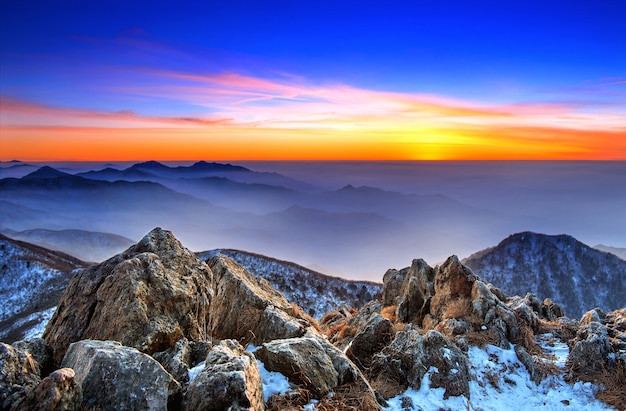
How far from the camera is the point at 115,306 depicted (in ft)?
29.4

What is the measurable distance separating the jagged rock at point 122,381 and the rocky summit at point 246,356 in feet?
0.06

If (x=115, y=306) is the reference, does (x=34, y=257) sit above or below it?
below

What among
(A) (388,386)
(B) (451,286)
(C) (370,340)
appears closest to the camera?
(A) (388,386)

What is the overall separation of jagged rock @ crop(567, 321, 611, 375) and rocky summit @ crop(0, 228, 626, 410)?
3cm

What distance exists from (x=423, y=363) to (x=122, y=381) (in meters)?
8.76

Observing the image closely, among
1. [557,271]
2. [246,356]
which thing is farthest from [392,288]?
[557,271]

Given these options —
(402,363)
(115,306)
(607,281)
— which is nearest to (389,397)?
(402,363)

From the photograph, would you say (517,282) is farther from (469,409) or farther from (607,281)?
(469,409)

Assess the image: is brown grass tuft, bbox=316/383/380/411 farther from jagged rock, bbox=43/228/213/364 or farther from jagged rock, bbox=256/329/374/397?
jagged rock, bbox=43/228/213/364

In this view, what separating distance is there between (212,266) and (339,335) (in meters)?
8.30

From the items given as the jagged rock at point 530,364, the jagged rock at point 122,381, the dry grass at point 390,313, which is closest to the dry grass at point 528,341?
the jagged rock at point 530,364

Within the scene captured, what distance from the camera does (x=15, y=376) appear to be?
20.7 feet

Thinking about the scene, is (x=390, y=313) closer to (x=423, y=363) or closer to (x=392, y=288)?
(x=392, y=288)

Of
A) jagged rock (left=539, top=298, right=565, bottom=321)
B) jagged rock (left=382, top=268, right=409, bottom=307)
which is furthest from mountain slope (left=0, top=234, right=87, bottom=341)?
jagged rock (left=539, top=298, right=565, bottom=321)
